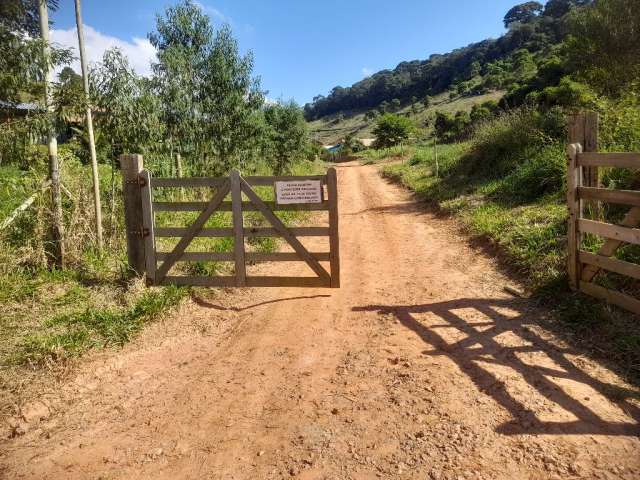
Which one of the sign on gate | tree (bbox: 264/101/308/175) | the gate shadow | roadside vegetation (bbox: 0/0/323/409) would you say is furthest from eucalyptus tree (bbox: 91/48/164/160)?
tree (bbox: 264/101/308/175)

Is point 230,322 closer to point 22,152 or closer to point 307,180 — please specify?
point 307,180

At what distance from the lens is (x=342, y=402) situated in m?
3.87

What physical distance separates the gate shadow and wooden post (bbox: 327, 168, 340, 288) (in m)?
0.84

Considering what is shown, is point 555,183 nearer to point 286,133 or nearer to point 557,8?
point 286,133

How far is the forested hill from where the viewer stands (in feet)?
271

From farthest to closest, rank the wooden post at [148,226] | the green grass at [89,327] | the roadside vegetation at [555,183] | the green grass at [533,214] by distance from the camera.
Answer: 1. the wooden post at [148,226]
2. the roadside vegetation at [555,183]
3. the green grass at [533,214]
4. the green grass at [89,327]

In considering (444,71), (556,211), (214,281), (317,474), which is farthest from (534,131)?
(444,71)

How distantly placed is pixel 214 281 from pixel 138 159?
2037 millimetres

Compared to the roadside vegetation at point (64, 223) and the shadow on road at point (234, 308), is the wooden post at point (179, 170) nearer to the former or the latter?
the roadside vegetation at point (64, 223)

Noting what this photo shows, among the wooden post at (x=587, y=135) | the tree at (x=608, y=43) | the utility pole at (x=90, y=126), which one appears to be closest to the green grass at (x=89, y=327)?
the utility pole at (x=90, y=126)

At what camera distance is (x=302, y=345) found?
5039 millimetres

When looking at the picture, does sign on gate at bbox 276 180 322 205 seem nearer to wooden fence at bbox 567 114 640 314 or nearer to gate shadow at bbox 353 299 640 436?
gate shadow at bbox 353 299 640 436

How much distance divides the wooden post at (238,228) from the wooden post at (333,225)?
3.99ft

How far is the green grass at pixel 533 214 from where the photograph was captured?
487 cm
